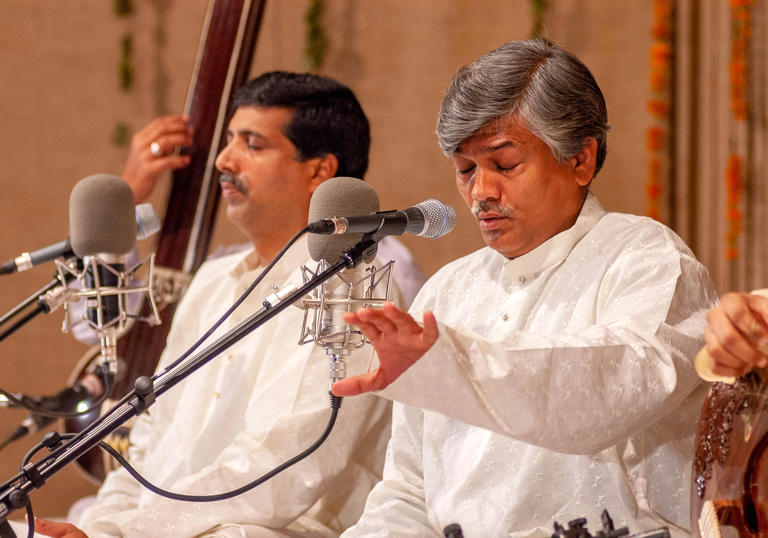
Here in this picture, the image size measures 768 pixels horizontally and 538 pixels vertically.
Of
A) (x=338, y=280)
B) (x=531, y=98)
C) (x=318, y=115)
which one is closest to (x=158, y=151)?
(x=318, y=115)

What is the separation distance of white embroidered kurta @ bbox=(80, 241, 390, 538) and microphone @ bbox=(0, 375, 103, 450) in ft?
1.36

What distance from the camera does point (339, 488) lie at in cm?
329

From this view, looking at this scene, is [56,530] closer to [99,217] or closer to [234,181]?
[99,217]

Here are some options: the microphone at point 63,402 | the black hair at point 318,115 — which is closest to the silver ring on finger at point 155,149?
the black hair at point 318,115

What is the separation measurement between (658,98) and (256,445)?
3.96 m

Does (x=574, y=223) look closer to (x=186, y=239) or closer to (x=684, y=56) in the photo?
(x=186, y=239)

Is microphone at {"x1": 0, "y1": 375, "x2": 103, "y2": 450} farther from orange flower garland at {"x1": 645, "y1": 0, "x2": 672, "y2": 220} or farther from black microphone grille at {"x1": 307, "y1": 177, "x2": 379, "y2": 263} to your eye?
orange flower garland at {"x1": 645, "y1": 0, "x2": 672, "y2": 220}

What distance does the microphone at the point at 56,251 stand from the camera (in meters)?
2.79

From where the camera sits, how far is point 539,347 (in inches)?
80.0

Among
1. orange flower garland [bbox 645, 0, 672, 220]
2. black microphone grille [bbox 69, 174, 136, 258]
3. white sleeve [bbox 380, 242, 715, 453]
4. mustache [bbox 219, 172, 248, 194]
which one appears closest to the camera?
white sleeve [bbox 380, 242, 715, 453]

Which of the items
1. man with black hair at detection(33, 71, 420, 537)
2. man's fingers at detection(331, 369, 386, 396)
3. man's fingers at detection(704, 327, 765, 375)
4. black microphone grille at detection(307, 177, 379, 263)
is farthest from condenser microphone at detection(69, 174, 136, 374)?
man's fingers at detection(704, 327, 765, 375)

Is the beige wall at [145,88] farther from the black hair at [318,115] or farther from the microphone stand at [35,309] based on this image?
the microphone stand at [35,309]

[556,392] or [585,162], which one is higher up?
[585,162]

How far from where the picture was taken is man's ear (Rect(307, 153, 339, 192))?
3904mm
